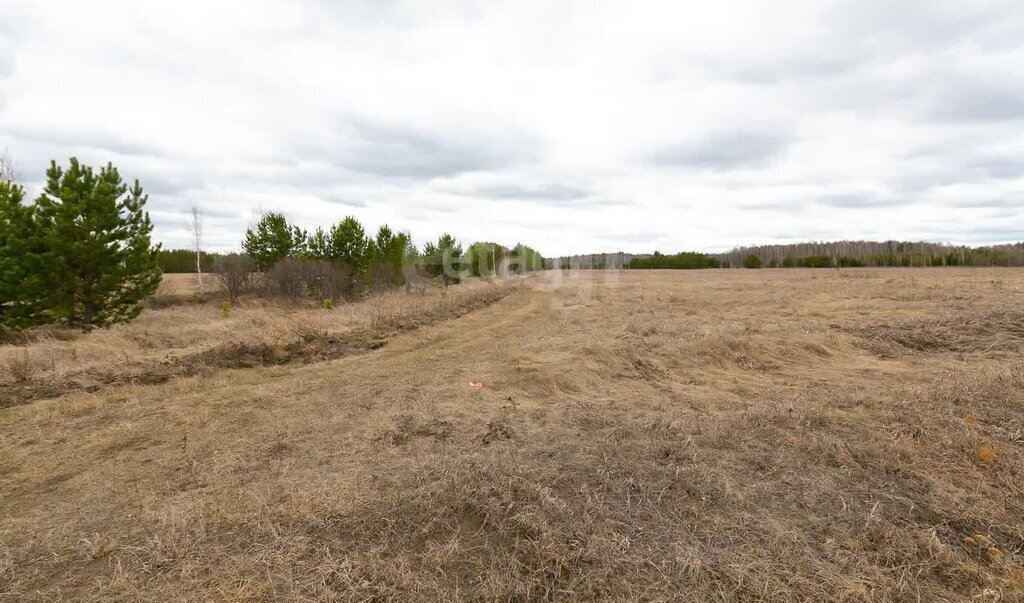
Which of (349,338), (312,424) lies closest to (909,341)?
(312,424)

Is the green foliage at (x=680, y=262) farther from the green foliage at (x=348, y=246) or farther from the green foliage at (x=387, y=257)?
the green foliage at (x=348, y=246)

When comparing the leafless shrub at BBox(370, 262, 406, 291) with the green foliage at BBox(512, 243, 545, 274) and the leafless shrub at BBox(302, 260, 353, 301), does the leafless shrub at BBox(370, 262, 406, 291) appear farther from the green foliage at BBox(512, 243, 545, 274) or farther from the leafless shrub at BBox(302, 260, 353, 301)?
the green foliage at BBox(512, 243, 545, 274)

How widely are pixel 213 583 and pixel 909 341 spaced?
1104cm

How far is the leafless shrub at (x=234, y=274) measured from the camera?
1086 inches

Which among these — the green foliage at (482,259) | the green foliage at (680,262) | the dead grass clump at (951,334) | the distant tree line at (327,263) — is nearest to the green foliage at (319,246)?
the distant tree line at (327,263)

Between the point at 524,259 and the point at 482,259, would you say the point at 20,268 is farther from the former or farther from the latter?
the point at 524,259

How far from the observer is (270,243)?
30.9 meters

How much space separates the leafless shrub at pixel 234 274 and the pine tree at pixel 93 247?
13044 millimetres

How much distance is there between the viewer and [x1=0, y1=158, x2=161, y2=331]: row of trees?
12.3m

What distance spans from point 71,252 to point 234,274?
52.5 feet

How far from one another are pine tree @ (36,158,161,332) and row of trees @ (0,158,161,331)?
17mm

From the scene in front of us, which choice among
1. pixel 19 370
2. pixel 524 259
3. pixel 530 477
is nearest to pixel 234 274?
pixel 19 370

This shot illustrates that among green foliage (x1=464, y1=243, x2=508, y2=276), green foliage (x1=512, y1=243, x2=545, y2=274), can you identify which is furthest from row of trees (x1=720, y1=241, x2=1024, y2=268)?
green foliage (x1=464, y1=243, x2=508, y2=276)

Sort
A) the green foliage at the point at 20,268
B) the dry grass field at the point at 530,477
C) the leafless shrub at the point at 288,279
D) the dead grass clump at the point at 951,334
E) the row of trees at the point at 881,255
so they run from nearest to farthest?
the dry grass field at the point at 530,477, the dead grass clump at the point at 951,334, the green foliage at the point at 20,268, the leafless shrub at the point at 288,279, the row of trees at the point at 881,255
